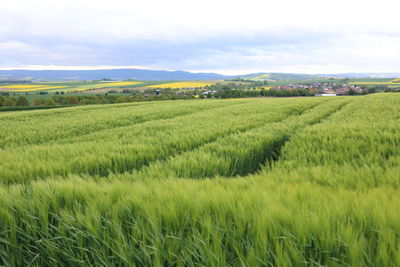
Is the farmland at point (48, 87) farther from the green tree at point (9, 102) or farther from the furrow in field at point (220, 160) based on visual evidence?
the furrow in field at point (220, 160)

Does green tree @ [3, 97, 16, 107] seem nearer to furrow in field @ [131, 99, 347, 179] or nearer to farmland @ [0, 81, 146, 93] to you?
farmland @ [0, 81, 146, 93]

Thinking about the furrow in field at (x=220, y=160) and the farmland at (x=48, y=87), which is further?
the farmland at (x=48, y=87)

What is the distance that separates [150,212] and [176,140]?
12.5 ft

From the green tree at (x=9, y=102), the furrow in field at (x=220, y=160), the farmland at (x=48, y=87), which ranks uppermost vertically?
the farmland at (x=48, y=87)

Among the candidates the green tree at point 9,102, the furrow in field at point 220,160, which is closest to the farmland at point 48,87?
the green tree at point 9,102

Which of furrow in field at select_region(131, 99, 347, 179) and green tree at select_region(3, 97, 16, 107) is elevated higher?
green tree at select_region(3, 97, 16, 107)

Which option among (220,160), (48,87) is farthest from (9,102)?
(48,87)

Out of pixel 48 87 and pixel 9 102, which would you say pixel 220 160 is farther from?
pixel 48 87

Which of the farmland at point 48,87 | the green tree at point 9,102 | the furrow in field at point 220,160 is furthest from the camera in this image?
the farmland at point 48,87

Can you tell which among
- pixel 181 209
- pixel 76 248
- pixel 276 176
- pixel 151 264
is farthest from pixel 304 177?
pixel 76 248

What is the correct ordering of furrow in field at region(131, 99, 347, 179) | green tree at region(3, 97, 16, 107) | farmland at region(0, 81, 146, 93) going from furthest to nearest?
farmland at region(0, 81, 146, 93) → green tree at region(3, 97, 16, 107) → furrow in field at region(131, 99, 347, 179)

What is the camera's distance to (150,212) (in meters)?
→ 1.42

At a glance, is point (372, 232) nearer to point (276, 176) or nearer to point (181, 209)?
point (181, 209)

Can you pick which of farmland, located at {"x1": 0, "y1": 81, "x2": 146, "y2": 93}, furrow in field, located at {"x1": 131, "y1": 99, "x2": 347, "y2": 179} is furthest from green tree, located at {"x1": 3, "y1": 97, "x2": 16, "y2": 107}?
furrow in field, located at {"x1": 131, "y1": 99, "x2": 347, "y2": 179}
